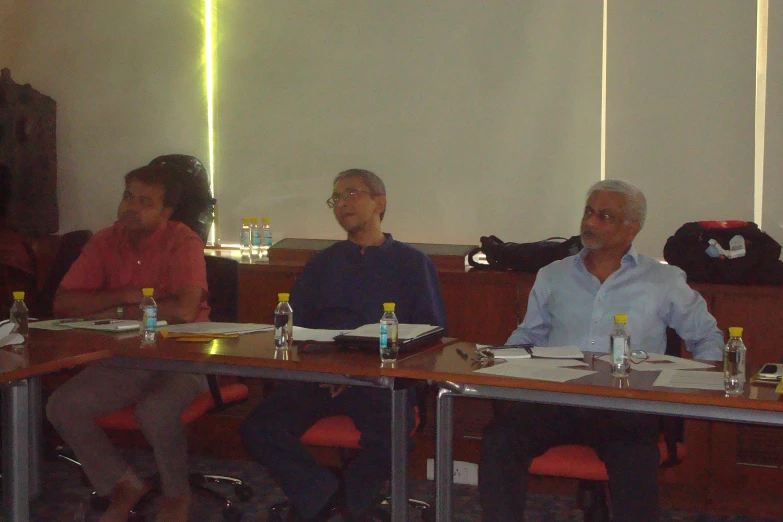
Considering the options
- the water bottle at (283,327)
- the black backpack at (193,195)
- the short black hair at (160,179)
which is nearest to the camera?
the water bottle at (283,327)

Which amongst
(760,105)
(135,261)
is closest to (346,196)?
(135,261)

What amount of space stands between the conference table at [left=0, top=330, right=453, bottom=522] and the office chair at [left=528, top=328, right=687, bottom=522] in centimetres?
41

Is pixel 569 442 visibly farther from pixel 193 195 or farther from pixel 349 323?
pixel 193 195

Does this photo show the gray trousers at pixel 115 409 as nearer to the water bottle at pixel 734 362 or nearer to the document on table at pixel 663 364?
the document on table at pixel 663 364

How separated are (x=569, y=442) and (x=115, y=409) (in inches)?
59.5

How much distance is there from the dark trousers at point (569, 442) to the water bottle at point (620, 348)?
0.24 m

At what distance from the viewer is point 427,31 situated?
4207 mm

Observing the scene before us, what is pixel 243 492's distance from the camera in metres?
3.33

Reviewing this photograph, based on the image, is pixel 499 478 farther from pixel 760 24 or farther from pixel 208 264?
pixel 760 24

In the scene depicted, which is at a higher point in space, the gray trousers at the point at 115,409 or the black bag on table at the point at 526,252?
the black bag on table at the point at 526,252

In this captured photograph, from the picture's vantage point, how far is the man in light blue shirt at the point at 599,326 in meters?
2.33

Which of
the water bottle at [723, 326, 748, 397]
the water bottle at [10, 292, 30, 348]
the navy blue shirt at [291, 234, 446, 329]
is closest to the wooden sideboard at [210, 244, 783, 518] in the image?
the navy blue shirt at [291, 234, 446, 329]

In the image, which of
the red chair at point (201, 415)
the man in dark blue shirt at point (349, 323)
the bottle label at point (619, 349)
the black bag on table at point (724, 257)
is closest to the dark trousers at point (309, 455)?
the man in dark blue shirt at point (349, 323)

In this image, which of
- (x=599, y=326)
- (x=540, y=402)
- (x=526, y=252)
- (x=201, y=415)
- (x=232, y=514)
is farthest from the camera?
(x=526, y=252)
